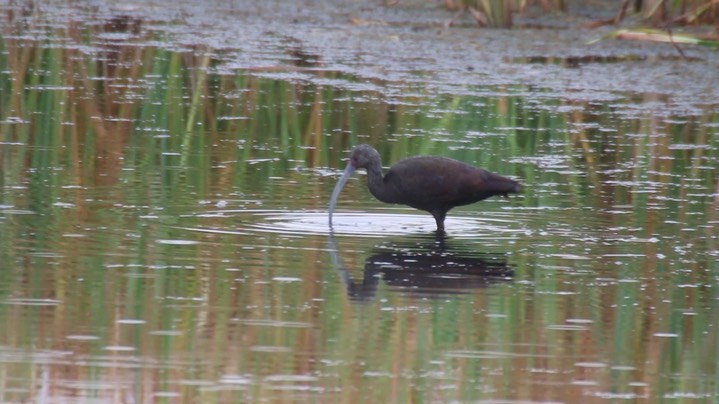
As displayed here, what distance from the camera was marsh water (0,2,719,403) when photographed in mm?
4824

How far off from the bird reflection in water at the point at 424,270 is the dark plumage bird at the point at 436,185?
399mm

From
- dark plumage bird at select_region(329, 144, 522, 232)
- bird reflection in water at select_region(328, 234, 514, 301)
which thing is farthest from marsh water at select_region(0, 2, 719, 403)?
dark plumage bird at select_region(329, 144, 522, 232)

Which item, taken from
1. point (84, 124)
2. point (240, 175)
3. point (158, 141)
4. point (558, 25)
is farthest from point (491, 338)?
point (558, 25)

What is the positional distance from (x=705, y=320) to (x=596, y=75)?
7414mm

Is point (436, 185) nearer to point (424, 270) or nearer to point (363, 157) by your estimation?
point (363, 157)

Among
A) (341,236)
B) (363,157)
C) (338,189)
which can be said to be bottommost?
(341,236)

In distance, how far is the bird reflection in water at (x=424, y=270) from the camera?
19.9 ft

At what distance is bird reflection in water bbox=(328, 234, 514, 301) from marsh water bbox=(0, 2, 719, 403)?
→ 0.02 m

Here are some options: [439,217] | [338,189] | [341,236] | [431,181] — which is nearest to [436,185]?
[431,181]

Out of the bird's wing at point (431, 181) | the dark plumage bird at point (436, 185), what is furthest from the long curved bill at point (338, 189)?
the bird's wing at point (431, 181)

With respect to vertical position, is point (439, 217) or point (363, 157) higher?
point (363, 157)

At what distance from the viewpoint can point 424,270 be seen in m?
6.45

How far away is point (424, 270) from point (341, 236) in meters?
0.75

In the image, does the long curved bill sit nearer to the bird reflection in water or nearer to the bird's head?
the bird's head
